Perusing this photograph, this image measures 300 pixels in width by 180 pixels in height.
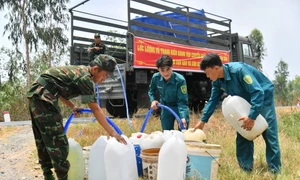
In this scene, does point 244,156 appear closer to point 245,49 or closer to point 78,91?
point 78,91

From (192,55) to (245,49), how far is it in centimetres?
329

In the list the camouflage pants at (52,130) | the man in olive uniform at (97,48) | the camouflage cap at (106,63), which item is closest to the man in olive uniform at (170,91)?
the camouflage cap at (106,63)

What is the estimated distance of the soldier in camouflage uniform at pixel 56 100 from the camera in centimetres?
261

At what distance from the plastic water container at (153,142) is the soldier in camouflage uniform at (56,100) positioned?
55cm

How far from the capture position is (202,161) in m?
2.82

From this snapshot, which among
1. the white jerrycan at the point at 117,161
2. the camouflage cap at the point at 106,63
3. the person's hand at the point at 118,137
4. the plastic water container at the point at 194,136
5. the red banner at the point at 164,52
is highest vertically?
the red banner at the point at 164,52

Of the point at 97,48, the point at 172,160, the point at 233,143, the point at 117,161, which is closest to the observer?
the point at 172,160

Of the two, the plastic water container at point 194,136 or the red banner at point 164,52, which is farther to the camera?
the red banner at point 164,52

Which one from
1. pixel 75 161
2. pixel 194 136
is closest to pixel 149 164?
pixel 194 136

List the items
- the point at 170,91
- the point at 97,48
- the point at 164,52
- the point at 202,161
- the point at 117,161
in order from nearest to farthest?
the point at 117,161, the point at 202,161, the point at 170,91, the point at 97,48, the point at 164,52

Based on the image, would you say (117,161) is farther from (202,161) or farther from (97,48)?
(97,48)

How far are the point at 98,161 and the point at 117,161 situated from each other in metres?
0.31

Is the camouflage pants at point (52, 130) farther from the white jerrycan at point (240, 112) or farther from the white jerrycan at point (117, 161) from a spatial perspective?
the white jerrycan at point (240, 112)

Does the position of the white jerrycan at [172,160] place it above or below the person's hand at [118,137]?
below
